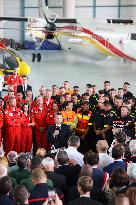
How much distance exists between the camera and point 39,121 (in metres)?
11.6

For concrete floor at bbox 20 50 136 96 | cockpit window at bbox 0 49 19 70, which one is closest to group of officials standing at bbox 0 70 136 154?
concrete floor at bbox 20 50 136 96

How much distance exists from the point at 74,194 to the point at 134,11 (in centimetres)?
3298

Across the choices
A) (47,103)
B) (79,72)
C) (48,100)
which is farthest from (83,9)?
(47,103)

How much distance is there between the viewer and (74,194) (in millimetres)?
6492

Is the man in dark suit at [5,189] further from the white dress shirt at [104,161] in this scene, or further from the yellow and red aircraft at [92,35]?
the yellow and red aircraft at [92,35]

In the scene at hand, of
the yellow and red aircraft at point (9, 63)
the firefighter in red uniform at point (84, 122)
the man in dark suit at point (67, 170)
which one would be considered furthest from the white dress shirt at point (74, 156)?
the yellow and red aircraft at point (9, 63)

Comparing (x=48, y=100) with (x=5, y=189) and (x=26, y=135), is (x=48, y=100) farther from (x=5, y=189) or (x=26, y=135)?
(x=5, y=189)

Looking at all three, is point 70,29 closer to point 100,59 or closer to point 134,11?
point 100,59

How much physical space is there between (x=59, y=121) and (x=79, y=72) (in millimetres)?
14415

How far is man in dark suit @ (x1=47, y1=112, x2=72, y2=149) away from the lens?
10.2 meters

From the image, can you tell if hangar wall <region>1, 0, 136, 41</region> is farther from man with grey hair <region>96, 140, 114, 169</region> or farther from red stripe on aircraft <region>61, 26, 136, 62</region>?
man with grey hair <region>96, 140, 114, 169</region>

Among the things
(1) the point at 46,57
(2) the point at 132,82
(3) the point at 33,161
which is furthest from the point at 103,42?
(3) the point at 33,161

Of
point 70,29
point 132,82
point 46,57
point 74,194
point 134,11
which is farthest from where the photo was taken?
point 134,11

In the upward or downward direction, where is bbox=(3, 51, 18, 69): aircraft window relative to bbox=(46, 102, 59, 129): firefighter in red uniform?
upward
